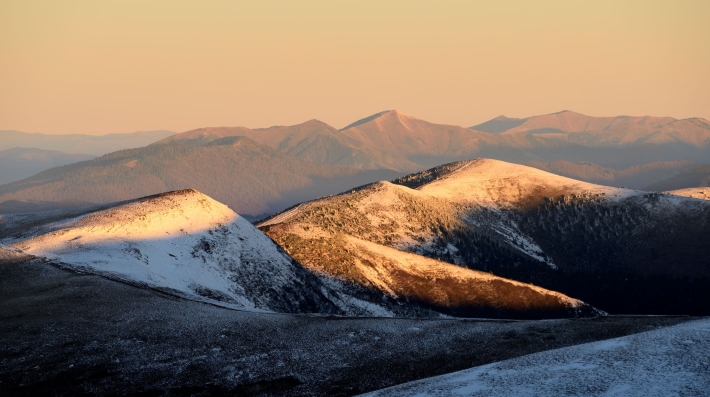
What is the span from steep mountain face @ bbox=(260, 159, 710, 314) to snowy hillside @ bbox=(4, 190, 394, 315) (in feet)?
81.7

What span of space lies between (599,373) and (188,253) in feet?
180

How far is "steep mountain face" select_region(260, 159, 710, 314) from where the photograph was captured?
142375 mm

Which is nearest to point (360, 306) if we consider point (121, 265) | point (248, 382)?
point (121, 265)

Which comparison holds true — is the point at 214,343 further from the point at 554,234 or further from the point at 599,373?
the point at 554,234

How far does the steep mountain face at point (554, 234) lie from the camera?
142375 mm

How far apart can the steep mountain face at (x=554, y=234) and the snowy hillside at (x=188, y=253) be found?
24912 mm

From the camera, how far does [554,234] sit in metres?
181

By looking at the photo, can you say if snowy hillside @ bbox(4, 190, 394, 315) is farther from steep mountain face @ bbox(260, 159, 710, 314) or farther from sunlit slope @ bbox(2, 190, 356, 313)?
steep mountain face @ bbox(260, 159, 710, 314)

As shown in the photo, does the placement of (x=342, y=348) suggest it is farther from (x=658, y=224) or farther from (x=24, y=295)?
(x=658, y=224)

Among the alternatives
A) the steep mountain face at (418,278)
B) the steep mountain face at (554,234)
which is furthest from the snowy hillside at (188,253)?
the steep mountain face at (554,234)

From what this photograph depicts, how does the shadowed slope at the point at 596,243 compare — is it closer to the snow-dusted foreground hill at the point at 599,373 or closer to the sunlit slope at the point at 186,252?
the sunlit slope at the point at 186,252

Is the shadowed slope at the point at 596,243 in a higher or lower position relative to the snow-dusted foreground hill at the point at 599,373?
lower

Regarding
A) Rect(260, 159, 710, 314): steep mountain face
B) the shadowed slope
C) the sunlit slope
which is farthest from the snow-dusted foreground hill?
the shadowed slope

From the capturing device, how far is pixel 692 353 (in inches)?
1628
